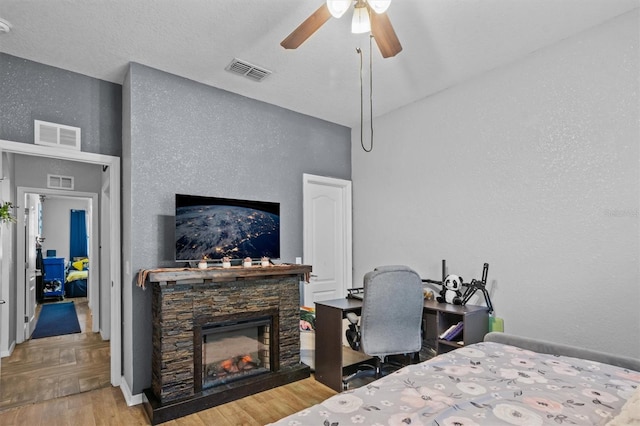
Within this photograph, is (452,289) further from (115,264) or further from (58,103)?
(58,103)

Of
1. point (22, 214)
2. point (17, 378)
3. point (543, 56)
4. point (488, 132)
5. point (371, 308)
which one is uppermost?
point (543, 56)

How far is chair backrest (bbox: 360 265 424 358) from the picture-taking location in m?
2.75

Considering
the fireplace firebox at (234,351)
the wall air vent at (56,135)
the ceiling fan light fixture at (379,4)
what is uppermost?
the ceiling fan light fixture at (379,4)

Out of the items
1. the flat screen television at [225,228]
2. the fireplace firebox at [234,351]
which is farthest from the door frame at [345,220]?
the fireplace firebox at [234,351]

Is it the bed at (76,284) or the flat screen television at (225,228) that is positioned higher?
the flat screen television at (225,228)

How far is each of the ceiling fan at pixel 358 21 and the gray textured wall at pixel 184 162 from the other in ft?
5.32

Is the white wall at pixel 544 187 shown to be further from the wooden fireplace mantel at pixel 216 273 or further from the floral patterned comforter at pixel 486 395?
the wooden fireplace mantel at pixel 216 273

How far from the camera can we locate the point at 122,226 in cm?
324

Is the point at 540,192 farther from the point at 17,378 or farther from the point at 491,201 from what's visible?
the point at 17,378

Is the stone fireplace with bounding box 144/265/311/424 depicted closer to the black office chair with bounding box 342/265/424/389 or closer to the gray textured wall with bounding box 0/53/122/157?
the black office chair with bounding box 342/265/424/389

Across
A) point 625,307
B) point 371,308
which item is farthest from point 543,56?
point 371,308

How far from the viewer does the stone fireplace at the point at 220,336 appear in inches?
106

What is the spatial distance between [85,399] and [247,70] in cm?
311

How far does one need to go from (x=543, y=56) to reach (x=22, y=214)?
5.88 metres
